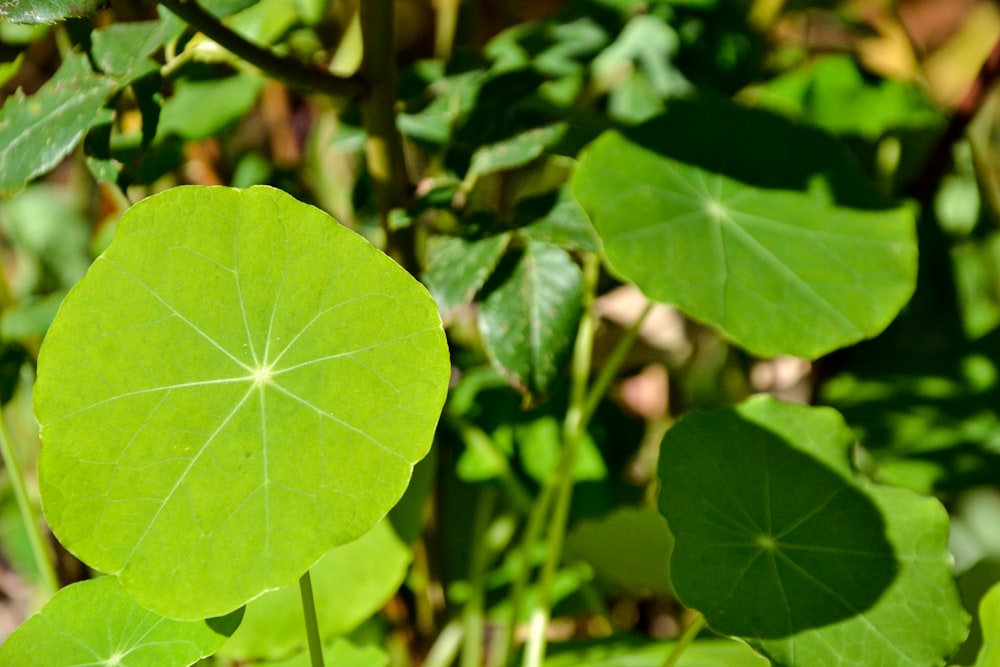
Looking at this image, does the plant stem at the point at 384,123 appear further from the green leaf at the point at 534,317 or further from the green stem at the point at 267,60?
the green leaf at the point at 534,317

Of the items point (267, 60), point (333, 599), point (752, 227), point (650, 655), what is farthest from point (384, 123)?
point (650, 655)

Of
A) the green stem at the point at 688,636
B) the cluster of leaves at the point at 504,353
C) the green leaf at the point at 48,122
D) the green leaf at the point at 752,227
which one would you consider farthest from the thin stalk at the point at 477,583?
the green leaf at the point at 48,122

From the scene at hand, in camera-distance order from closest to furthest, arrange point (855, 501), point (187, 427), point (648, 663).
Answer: point (187, 427)
point (855, 501)
point (648, 663)

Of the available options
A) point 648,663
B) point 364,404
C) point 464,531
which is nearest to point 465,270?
point 364,404

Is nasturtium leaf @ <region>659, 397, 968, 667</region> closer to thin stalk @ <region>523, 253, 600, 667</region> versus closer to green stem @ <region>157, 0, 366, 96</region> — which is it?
thin stalk @ <region>523, 253, 600, 667</region>

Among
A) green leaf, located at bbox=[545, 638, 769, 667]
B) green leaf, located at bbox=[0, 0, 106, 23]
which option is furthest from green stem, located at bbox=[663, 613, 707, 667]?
green leaf, located at bbox=[0, 0, 106, 23]

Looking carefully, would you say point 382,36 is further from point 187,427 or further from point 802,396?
point 802,396

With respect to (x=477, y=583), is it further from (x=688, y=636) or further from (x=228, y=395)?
(x=228, y=395)
